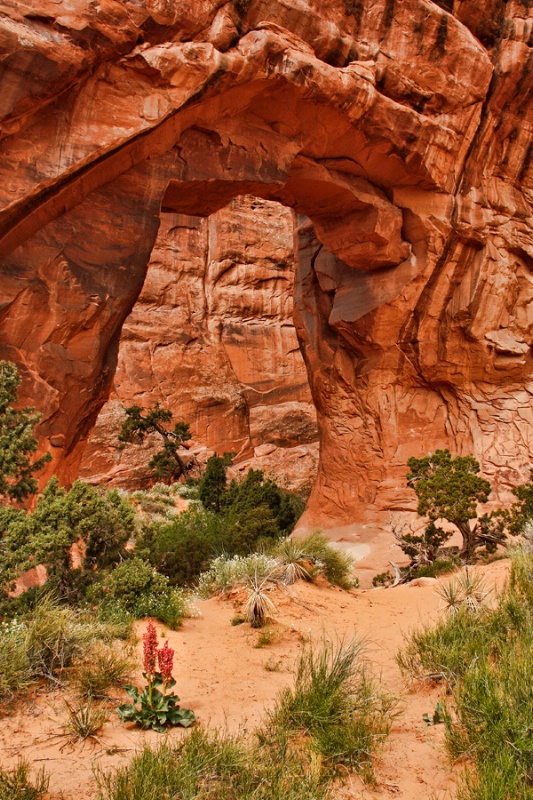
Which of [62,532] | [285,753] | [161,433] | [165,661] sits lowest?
[285,753]

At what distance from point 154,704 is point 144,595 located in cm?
248

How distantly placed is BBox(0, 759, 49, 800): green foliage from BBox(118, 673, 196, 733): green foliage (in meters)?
0.90

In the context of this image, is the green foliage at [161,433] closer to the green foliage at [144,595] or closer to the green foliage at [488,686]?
the green foliage at [144,595]

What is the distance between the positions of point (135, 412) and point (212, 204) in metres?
12.5

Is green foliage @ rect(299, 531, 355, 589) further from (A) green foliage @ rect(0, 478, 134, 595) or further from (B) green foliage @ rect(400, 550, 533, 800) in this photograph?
(B) green foliage @ rect(400, 550, 533, 800)

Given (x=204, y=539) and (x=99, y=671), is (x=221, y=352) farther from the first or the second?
(x=99, y=671)

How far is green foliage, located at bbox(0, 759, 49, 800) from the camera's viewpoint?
3162 millimetres

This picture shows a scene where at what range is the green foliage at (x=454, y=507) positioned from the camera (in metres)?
11.2

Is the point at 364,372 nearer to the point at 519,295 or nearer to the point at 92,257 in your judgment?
the point at 519,295

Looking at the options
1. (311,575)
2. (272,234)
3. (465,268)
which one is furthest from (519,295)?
(272,234)

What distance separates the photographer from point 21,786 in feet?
10.6

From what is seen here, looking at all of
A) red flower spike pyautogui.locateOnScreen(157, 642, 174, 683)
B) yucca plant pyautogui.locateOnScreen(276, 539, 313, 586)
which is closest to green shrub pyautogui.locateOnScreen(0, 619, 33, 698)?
red flower spike pyautogui.locateOnScreen(157, 642, 174, 683)

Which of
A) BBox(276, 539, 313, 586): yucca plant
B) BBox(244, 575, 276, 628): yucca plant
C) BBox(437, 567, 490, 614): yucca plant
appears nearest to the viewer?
BBox(437, 567, 490, 614): yucca plant

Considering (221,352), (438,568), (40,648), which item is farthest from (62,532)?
(221,352)
